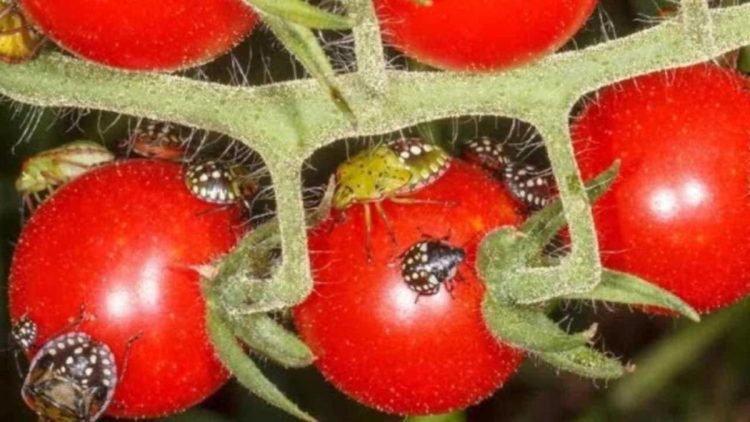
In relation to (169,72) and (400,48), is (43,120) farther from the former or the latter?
(400,48)

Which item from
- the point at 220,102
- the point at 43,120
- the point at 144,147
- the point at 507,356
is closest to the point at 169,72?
the point at 220,102

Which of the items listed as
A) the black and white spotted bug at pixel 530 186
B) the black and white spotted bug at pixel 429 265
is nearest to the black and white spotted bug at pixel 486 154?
the black and white spotted bug at pixel 530 186

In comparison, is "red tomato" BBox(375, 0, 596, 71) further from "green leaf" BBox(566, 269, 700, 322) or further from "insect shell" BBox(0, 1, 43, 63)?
"insect shell" BBox(0, 1, 43, 63)

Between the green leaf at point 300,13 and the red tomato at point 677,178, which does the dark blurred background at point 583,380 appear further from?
the green leaf at point 300,13

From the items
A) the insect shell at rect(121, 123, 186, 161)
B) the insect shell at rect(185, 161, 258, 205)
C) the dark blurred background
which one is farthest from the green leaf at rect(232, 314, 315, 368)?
the dark blurred background

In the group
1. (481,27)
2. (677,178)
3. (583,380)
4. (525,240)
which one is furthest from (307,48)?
(583,380)

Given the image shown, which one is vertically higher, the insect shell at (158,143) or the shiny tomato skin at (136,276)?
the insect shell at (158,143)
